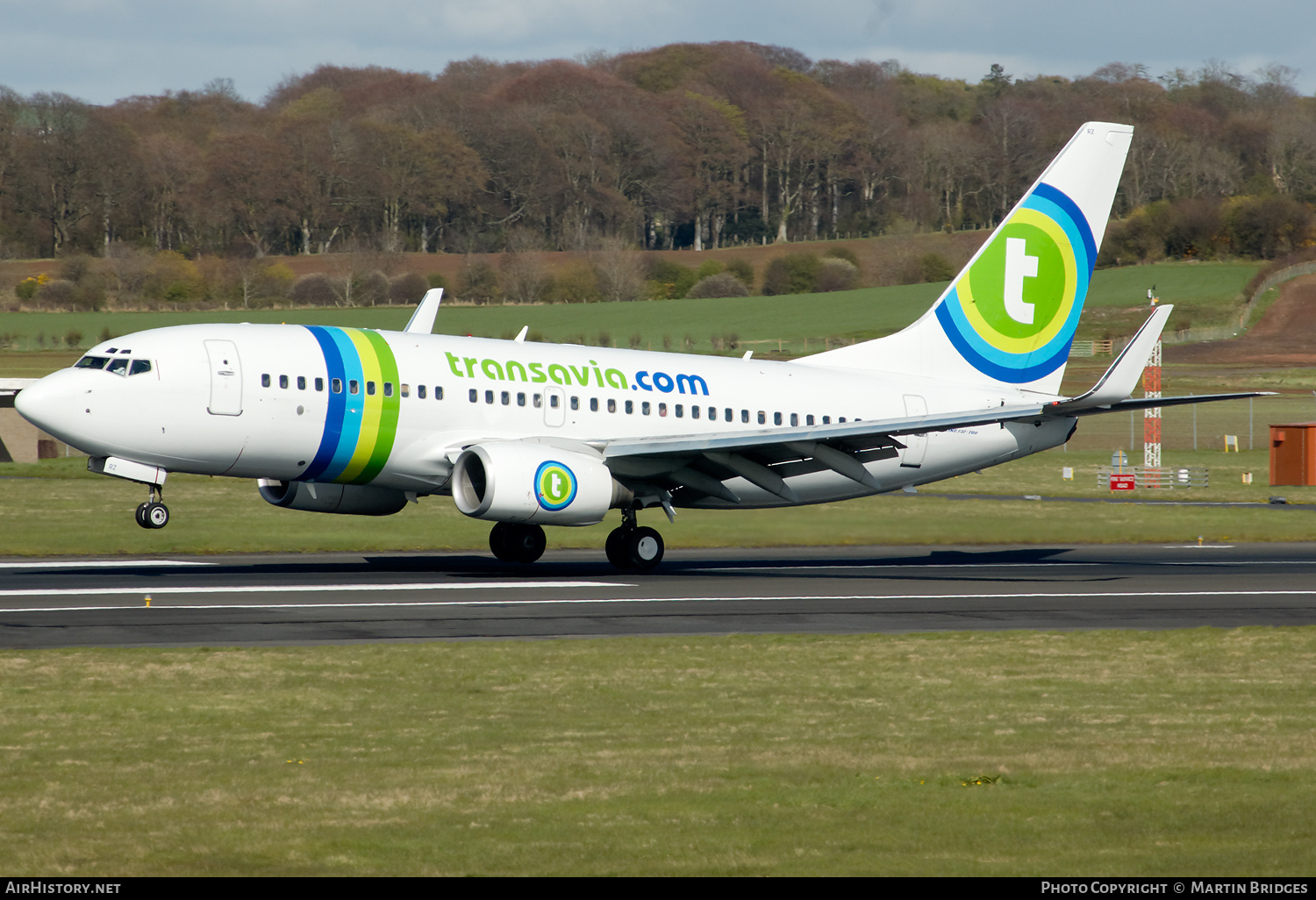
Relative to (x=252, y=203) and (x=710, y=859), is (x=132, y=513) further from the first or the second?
(x=252, y=203)

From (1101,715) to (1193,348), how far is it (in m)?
111

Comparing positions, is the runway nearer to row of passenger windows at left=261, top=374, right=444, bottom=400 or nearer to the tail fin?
row of passenger windows at left=261, top=374, right=444, bottom=400

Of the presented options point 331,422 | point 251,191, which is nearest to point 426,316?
point 331,422

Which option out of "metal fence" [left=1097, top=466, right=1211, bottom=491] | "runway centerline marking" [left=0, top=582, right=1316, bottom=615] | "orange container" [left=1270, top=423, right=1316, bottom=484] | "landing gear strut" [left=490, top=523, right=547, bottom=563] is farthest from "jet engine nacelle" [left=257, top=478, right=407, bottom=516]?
"orange container" [left=1270, top=423, right=1316, bottom=484]

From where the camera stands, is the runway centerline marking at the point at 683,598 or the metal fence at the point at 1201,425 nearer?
the runway centerline marking at the point at 683,598

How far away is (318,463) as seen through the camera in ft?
93.7

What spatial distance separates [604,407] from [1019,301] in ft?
35.7

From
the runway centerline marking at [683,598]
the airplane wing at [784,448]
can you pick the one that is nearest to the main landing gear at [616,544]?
the airplane wing at [784,448]

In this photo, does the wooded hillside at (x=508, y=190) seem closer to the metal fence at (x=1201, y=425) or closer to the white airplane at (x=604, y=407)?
the metal fence at (x=1201, y=425)

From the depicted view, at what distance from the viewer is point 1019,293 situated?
3566 cm

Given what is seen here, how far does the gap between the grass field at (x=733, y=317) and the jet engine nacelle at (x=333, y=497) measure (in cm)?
6262

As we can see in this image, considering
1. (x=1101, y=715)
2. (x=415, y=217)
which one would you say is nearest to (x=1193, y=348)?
(x=415, y=217)

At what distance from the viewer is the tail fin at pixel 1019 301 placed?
117 feet

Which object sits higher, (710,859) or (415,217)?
(415,217)
